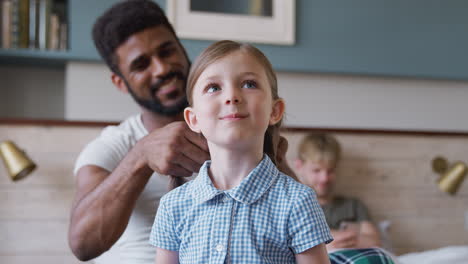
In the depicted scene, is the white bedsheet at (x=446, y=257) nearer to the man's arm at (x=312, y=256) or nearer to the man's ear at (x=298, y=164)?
the man's ear at (x=298, y=164)

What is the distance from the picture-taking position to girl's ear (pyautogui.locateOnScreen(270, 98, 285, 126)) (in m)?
0.74

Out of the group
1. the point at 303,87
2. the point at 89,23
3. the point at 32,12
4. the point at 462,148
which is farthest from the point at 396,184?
the point at 32,12

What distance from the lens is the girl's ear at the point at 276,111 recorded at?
74 cm

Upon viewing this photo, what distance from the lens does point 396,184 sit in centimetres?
199

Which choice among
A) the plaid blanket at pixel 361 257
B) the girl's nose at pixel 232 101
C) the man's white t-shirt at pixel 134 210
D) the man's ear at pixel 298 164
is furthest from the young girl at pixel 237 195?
the man's ear at pixel 298 164

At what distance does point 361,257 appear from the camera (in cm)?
94

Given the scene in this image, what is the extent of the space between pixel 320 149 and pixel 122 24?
884 millimetres

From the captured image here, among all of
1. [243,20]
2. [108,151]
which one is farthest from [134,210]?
[243,20]

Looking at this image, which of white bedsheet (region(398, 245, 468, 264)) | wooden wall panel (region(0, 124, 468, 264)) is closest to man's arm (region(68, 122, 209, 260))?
wooden wall panel (region(0, 124, 468, 264))

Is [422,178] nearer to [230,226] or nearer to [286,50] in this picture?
[286,50]

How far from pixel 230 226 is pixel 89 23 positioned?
4.51ft

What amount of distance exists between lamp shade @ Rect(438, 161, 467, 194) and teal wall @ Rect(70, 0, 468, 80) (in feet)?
1.38

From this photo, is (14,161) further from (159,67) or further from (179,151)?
(179,151)

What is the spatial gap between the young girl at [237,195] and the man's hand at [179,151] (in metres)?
0.17
